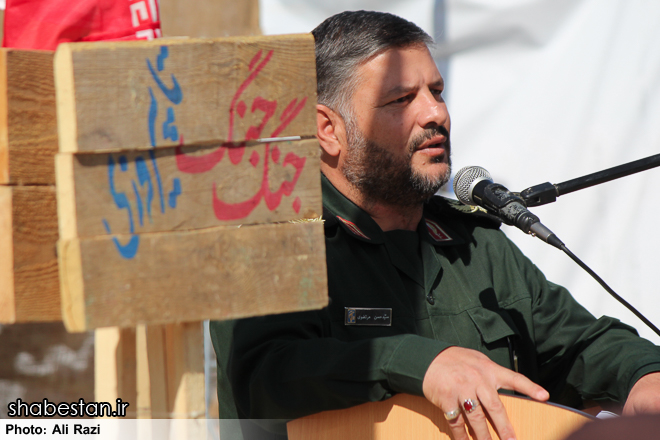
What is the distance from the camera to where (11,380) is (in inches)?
115

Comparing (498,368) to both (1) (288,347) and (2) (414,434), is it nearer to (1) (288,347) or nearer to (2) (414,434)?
(2) (414,434)

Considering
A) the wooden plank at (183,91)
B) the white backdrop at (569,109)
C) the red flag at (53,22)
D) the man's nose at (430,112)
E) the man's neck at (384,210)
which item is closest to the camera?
the wooden plank at (183,91)

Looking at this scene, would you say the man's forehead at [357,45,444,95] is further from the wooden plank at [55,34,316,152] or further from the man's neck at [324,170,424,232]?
the wooden plank at [55,34,316,152]

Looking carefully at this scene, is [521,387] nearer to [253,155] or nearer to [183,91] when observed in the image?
[253,155]

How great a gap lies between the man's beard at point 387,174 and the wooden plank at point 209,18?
0.94 metres

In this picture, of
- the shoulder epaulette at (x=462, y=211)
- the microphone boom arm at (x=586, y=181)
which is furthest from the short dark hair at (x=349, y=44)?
the microphone boom arm at (x=586, y=181)

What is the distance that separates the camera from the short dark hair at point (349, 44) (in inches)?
84.4

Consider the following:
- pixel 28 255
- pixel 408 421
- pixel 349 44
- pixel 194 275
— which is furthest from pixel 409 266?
pixel 28 255

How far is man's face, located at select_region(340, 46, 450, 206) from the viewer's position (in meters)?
2.11

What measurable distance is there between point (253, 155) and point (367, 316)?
2.84 ft

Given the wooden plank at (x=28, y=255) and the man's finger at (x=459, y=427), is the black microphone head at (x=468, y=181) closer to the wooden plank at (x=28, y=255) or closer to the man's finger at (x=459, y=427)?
the man's finger at (x=459, y=427)

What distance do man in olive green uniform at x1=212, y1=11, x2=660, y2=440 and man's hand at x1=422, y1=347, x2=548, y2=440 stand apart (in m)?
0.36

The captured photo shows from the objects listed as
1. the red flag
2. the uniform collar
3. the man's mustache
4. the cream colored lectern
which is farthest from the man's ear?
the cream colored lectern

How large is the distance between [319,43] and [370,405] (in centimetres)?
131
